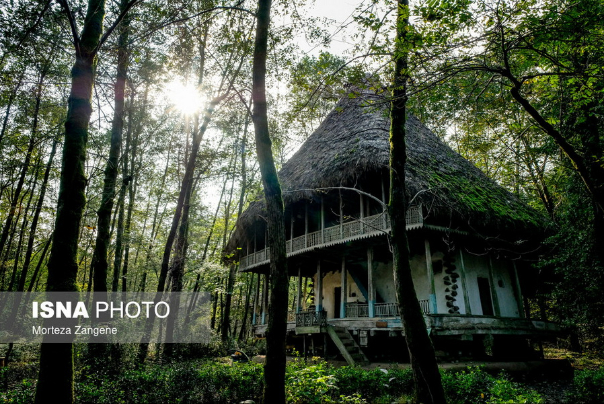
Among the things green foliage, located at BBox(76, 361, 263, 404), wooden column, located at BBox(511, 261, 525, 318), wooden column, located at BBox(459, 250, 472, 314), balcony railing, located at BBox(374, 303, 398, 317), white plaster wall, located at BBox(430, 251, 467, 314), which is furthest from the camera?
wooden column, located at BBox(511, 261, 525, 318)

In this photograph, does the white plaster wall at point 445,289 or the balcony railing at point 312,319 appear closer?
the white plaster wall at point 445,289

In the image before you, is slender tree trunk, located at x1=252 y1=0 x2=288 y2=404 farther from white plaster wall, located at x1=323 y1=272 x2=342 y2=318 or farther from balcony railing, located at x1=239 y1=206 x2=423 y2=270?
white plaster wall, located at x1=323 y1=272 x2=342 y2=318

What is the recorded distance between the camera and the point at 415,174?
11.8 meters

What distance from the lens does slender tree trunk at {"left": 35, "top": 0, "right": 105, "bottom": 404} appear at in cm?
400

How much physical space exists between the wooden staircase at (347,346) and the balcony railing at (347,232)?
3148 mm

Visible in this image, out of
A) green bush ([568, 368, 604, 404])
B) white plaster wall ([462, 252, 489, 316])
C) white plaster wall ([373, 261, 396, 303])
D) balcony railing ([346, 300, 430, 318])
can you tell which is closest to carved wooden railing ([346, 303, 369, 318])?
balcony railing ([346, 300, 430, 318])

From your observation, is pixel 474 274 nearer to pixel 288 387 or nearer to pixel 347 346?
pixel 347 346

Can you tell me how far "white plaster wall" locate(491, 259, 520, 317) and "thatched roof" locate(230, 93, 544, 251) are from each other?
6.73 feet

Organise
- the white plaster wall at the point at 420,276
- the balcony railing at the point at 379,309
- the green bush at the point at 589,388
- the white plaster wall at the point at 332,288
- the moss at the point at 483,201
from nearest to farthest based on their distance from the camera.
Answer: the green bush at the point at 589,388
the balcony railing at the point at 379,309
the moss at the point at 483,201
the white plaster wall at the point at 420,276
the white plaster wall at the point at 332,288

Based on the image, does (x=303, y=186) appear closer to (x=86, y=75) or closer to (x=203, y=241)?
(x=86, y=75)

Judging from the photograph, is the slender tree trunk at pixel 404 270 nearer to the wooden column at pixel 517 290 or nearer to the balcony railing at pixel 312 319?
the balcony railing at pixel 312 319

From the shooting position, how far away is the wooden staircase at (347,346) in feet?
36.7

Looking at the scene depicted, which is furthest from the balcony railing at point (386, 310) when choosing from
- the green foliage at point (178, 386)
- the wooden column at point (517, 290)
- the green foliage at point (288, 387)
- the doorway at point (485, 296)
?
the wooden column at point (517, 290)

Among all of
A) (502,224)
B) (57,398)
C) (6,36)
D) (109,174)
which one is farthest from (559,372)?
(6,36)
